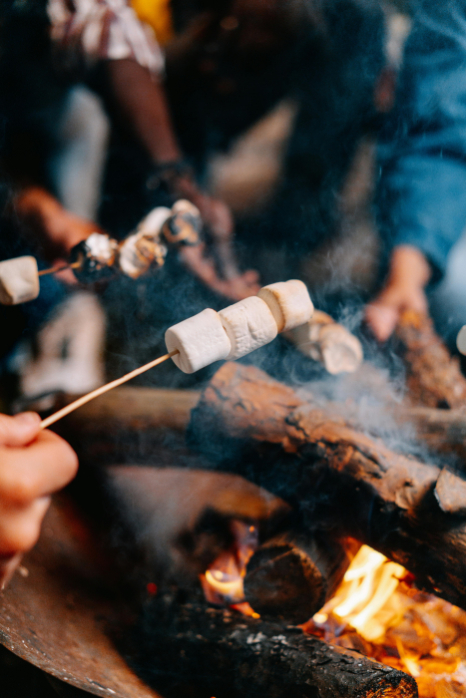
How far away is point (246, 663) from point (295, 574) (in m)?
0.30

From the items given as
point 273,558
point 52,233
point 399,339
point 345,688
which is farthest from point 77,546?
point 399,339

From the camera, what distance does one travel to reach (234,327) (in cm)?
130

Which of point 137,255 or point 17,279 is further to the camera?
point 137,255

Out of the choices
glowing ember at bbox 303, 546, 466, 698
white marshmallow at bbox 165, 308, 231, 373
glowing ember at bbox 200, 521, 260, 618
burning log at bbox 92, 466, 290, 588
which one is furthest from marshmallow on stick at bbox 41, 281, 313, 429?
glowing ember at bbox 303, 546, 466, 698

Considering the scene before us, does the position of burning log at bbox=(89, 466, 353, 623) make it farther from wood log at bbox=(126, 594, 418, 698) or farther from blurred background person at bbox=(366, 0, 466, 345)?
blurred background person at bbox=(366, 0, 466, 345)

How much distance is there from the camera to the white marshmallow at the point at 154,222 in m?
2.11

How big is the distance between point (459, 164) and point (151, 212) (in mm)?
1595

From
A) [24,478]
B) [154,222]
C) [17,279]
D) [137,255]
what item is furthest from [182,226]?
[24,478]

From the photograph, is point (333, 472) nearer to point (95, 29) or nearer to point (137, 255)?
point (137, 255)

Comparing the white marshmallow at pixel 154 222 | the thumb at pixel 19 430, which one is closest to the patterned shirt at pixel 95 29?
the white marshmallow at pixel 154 222

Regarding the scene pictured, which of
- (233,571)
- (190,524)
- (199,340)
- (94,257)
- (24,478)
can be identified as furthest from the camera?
(94,257)

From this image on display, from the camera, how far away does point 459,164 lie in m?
1.83

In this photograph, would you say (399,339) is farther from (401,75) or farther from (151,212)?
(151,212)

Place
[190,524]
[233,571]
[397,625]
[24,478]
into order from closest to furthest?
[24,478]
[397,625]
[233,571]
[190,524]
